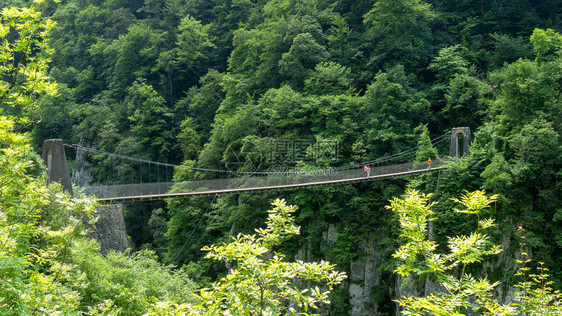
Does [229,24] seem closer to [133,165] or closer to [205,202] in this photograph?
[133,165]

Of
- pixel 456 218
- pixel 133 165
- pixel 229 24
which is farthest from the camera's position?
pixel 229 24

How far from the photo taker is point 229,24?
26.0m

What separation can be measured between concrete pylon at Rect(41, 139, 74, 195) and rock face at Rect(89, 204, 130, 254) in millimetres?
Answer: 1142

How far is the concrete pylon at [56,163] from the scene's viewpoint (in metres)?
10.5

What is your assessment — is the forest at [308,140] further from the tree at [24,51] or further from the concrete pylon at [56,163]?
the concrete pylon at [56,163]

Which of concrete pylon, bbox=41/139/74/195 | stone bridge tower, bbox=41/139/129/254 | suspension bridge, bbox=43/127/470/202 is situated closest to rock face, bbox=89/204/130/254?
stone bridge tower, bbox=41/139/129/254

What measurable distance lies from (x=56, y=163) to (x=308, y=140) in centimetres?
837

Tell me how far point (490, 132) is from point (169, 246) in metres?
13.2

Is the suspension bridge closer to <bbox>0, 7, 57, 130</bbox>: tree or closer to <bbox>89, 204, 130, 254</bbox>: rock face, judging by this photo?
<bbox>89, 204, 130, 254</bbox>: rock face

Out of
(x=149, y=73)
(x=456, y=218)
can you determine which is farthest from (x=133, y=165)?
(x=456, y=218)

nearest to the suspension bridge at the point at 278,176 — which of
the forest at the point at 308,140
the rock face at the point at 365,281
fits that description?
the forest at the point at 308,140

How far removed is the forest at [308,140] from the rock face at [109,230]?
0.58 m

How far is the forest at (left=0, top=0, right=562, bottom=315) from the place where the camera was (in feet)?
13.9

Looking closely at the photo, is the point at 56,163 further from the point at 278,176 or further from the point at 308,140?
the point at 308,140
